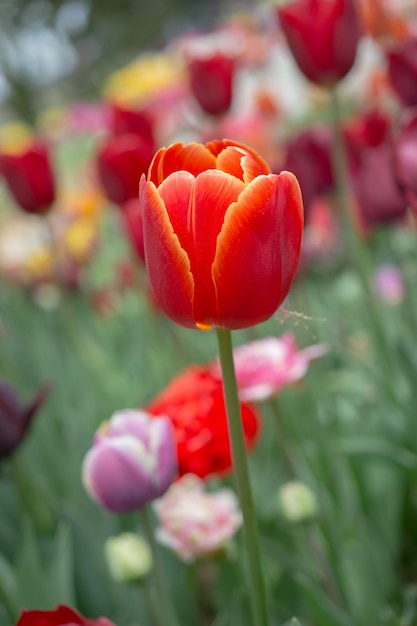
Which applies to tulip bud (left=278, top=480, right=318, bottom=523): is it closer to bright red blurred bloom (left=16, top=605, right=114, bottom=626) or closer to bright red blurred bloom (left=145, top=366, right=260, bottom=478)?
bright red blurred bloom (left=145, top=366, right=260, bottom=478)

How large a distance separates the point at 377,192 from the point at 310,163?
0.15 meters

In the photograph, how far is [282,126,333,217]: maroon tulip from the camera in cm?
125

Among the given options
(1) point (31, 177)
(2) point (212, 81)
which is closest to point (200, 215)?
(2) point (212, 81)

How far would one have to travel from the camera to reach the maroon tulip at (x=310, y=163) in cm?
125

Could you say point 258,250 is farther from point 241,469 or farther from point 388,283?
point 388,283

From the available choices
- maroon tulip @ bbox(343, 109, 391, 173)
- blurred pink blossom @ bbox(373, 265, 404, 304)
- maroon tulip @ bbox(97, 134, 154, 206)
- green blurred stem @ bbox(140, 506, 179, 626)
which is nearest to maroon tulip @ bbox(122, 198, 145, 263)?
maroon tulip @ bbox(97, 134, 154, 206)

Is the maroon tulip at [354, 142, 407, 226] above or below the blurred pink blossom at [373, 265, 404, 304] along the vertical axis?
above

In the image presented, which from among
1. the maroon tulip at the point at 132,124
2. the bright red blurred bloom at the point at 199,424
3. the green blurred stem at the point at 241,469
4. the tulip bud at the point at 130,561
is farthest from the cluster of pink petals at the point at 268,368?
the maroon tulip at the point at 132,124

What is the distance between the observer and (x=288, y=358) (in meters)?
0.86

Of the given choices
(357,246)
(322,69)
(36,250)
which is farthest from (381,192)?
(36,250)

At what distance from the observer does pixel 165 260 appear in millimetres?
409

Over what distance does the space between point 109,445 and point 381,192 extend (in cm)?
71

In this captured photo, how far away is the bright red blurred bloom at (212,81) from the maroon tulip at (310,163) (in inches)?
5.1

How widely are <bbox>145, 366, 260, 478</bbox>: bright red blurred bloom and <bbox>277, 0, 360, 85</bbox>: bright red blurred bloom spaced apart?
430mm
